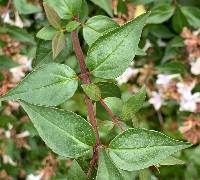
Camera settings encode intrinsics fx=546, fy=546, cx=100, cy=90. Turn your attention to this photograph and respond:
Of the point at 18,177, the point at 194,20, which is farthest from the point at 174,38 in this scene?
the point at 18,177

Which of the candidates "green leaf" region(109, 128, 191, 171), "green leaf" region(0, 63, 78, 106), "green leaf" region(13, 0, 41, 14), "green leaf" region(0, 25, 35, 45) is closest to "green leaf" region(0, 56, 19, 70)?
"green leaf" region(0, 25, 35, 45)

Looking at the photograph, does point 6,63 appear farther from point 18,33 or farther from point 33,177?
point 33,177

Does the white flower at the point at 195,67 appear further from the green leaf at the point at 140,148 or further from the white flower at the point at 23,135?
the green leaf at the point at 140,148

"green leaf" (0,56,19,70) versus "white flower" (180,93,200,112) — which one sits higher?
"green leaf" (0,56,19,70)

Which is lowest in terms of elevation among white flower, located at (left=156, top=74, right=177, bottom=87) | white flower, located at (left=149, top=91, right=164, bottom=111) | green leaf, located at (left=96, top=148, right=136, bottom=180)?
white flower, located at (left=149, top=91, right=164, bottom=111)

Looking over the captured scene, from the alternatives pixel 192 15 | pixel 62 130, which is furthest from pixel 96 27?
pixel 192 15

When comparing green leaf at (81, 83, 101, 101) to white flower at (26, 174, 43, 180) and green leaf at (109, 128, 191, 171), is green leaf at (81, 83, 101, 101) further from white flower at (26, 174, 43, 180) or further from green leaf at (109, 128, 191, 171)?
white flower at (26, 174, 43, 180)

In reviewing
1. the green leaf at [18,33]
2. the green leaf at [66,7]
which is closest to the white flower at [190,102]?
the green leaf at [18,33]
